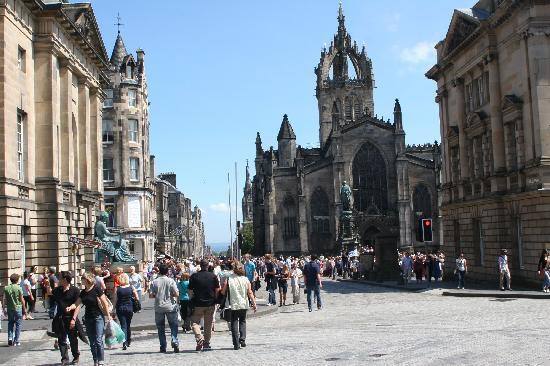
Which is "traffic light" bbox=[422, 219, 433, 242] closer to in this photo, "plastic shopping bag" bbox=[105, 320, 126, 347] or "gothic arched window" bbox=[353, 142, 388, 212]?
"plastic shopping bag" bbox=[105, 320, 126, 347]

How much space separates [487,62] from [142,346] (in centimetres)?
2094

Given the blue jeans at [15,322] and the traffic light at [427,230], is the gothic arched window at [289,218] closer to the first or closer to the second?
the traffic light at [427,230]

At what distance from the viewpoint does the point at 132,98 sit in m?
59.7

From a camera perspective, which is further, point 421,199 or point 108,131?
point 421,199

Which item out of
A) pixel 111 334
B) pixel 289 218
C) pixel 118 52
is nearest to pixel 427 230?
pixel 111 334

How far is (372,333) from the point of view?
16.1 m

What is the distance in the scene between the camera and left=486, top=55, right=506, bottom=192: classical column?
3042 cm

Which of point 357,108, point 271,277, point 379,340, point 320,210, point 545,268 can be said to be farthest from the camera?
point 357,108

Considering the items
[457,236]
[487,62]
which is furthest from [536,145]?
[457,236]

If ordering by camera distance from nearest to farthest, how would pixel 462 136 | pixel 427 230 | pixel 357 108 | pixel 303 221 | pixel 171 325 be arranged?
1. pixel 171 325
2. pixel 427 230
3. pixel 462 136
4. pixel 303 221
5. pixel 357 108

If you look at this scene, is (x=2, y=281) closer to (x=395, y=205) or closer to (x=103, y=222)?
(x=103, y=222)

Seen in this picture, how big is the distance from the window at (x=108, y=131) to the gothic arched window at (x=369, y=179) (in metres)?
31.0

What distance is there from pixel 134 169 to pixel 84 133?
890 inches

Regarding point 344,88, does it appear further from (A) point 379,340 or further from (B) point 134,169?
(A) point 379,340
